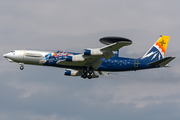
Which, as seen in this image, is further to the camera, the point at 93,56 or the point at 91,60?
the point at 91,60

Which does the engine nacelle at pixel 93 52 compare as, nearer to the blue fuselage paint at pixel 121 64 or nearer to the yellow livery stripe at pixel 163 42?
the blue fuselage paint at pixel 121 64

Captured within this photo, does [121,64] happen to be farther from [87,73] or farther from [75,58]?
[75,58]

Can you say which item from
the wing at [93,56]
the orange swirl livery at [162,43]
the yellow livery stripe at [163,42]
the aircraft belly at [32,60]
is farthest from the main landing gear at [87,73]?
the yellow livery stripe at [163,42]

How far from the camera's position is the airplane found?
56537 millimetres

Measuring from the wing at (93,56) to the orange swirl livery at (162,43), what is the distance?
44.6 feet

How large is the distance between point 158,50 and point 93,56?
17.8 m

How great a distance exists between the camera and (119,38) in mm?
61281

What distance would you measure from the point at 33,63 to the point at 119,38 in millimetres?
16680

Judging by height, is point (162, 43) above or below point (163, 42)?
below

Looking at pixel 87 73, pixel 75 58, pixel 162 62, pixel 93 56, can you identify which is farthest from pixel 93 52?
pixel 162 62

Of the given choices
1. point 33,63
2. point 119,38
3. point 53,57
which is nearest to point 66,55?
point 53,57

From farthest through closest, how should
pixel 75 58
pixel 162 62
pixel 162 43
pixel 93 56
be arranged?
1. pixel 162 43
2. pixel 162 62
3. pixel 75 58
4. pixel 93 56

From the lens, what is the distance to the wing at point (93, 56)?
5383 centimetres

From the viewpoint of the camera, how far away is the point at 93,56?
183 feet
